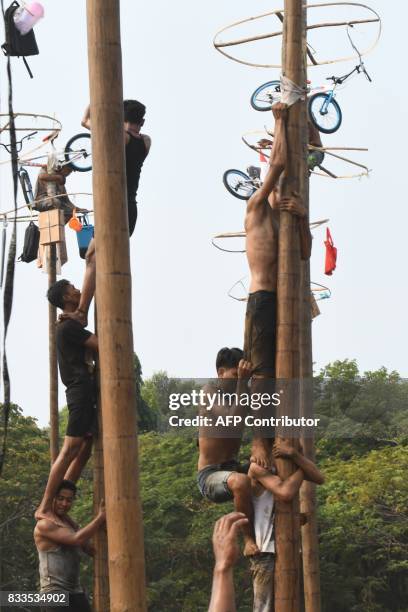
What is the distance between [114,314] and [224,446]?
328 centimetres

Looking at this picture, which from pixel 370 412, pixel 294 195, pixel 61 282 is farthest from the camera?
pixel 370 412

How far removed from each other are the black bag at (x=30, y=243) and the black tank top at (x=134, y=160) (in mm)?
9634

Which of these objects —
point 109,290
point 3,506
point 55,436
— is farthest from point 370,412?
point 109,290

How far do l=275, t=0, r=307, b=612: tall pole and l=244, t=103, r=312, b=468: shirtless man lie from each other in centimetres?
7

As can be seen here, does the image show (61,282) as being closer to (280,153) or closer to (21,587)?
(280,153)

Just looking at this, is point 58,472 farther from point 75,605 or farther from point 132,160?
point 132,160

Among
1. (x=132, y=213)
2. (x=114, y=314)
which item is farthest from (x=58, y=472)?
(x=114, y=314)

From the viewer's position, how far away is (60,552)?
10750 millimetres

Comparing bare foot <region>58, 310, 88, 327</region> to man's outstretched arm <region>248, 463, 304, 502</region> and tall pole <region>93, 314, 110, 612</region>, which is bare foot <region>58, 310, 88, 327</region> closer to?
tall pole <region>93, 314, 110, 612</region>

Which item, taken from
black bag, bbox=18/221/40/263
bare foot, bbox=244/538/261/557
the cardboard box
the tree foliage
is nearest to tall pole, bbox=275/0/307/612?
bare foot, bbox=244/538/261/557

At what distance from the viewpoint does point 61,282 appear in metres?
11.0

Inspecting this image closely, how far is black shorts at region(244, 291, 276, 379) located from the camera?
400 inches

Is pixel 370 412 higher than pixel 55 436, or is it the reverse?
pixel 370 412

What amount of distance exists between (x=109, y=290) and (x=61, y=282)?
344 centimetres
